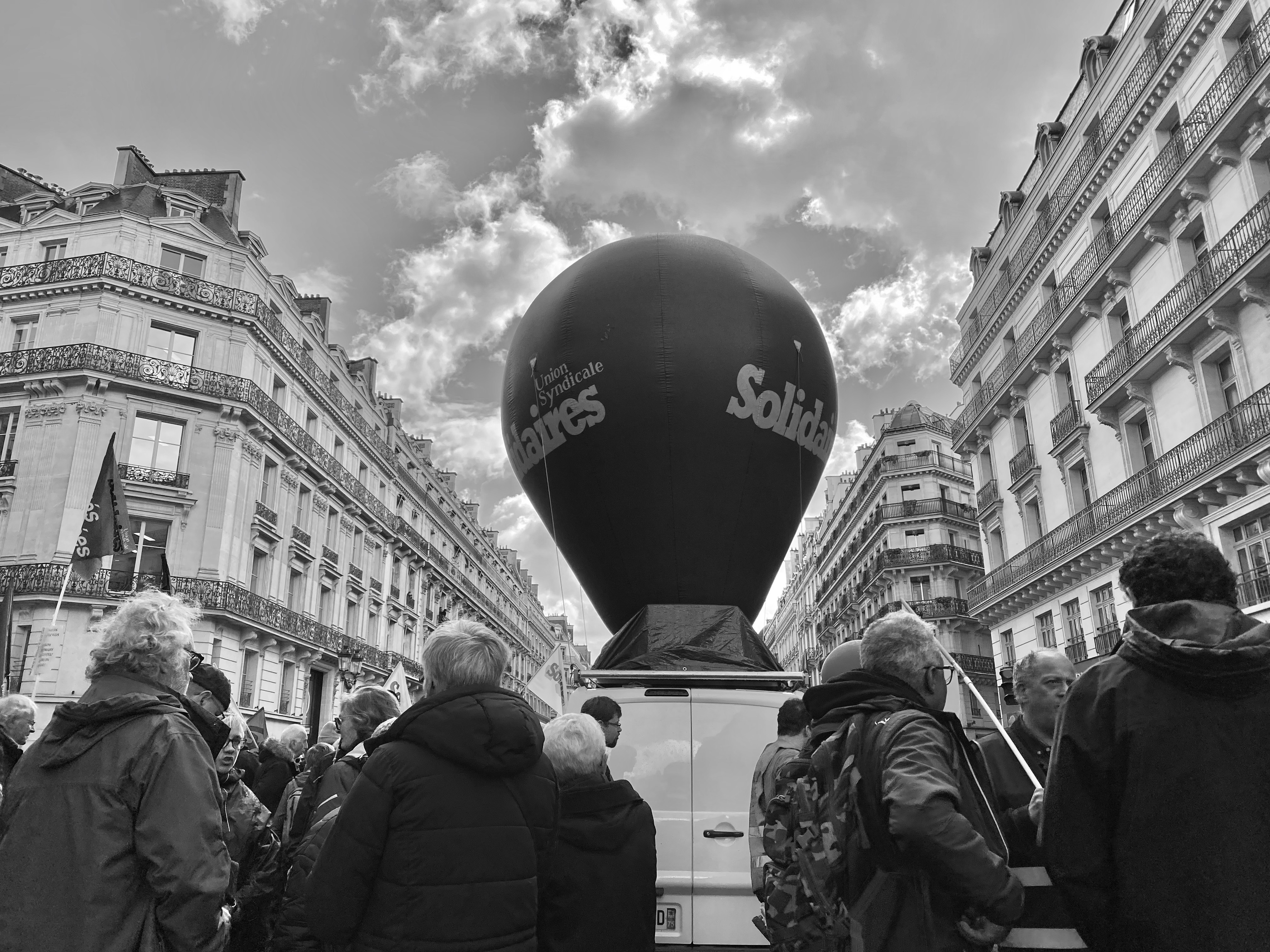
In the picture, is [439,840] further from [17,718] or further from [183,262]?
[183,262]

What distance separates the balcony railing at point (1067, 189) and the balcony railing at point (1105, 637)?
10893 millimetres

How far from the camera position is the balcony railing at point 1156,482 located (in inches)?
604

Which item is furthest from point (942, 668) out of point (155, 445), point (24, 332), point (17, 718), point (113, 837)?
point (24, 332)

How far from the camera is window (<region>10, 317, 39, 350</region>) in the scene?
27703 millimetres

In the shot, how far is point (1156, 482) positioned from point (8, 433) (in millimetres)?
32133

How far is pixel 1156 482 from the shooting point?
1850 cm

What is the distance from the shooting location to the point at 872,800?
7.98ft

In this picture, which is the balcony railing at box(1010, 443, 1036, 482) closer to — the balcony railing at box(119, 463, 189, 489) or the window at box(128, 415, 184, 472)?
the balcony railing at box(119, 463, 189, 489)

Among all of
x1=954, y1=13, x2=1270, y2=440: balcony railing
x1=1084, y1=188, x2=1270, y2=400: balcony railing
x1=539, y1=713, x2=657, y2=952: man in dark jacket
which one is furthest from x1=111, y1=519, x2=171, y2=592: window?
x1=954, y1=13, x2=1270, y2=440: balcony railing

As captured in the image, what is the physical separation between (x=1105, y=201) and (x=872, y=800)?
23.9 metres

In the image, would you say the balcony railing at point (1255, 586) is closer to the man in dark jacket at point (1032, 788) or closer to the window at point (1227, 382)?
the window at point (1227, 382)

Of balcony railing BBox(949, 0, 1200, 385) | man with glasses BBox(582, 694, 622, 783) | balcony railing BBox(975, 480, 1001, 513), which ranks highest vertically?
balcony railing BBox(949, 0, 1200, 385)

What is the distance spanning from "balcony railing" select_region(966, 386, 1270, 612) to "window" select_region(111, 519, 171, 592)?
25046 mm

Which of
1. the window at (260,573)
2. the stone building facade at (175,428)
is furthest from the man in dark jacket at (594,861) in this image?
the window at (260,573)
